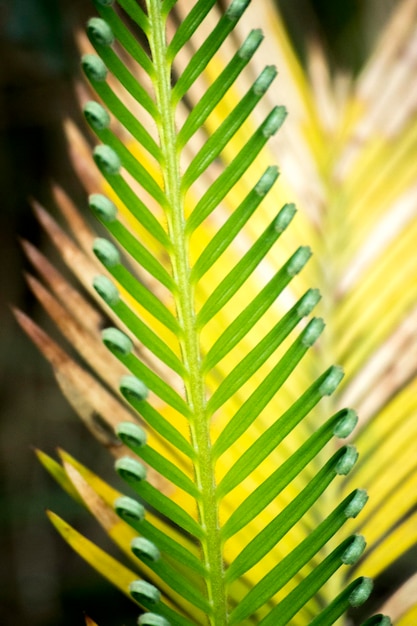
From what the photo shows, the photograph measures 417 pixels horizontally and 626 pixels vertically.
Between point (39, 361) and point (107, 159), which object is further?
point (39, 361)

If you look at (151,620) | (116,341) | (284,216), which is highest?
(284,216)

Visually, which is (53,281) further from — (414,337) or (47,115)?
(47,115)

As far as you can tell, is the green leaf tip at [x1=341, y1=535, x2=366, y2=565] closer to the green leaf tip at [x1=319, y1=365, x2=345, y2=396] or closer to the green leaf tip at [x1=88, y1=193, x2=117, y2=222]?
the green leaf tip at [x1=319, y1=365, x2=345, y2=396]

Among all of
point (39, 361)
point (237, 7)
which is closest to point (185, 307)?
point (237, 7)

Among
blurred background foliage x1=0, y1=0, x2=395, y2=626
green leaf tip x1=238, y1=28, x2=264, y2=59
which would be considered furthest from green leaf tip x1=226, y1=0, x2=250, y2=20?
blurred background foliage x1=0, y1=0, x2=395, y2=626

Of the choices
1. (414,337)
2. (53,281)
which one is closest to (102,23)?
(53,281)

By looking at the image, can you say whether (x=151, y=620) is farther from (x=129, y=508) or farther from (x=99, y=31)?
(x=99, y=31)

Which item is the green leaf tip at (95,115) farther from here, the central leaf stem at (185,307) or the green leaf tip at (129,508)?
the green leaf tip at (129,508)
